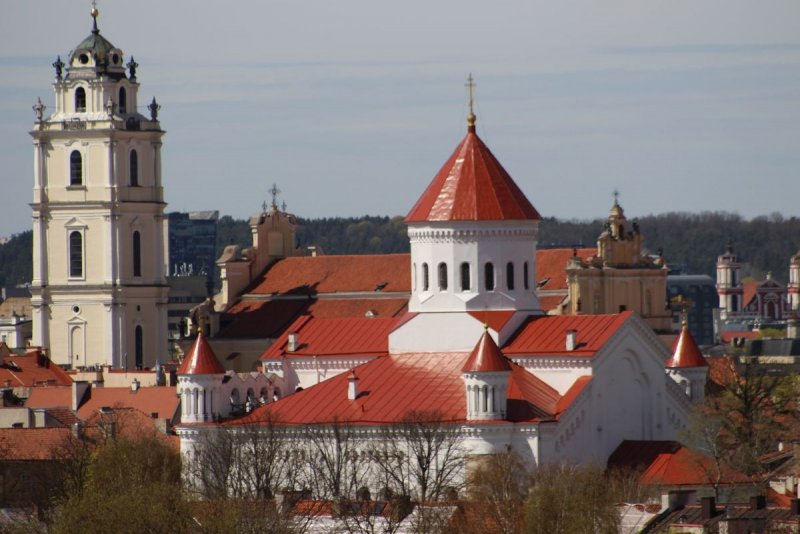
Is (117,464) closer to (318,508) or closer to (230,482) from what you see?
(230,482)

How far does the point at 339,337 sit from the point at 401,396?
27.3 ft

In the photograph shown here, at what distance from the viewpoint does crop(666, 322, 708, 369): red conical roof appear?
8944 centimetres

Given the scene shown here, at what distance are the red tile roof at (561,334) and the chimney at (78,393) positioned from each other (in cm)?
2477

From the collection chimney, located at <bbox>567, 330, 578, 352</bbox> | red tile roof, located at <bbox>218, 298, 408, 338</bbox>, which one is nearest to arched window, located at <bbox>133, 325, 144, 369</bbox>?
red tile roof, located at <bbox>218, 298, 408, 338</bbox>

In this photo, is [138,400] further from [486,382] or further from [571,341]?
[486,382]

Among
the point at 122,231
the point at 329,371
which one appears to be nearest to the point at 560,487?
the point at 329,371

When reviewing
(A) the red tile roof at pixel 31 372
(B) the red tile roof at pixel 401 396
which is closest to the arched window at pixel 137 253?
(A) the red tile roof at pixel 31 372

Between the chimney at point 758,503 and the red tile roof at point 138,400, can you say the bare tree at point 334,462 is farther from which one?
the red tile roof at point 138,400

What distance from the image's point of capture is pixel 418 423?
79.4 meters

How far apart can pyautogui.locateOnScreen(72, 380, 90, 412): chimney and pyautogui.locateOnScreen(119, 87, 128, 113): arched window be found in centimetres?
Result: 2174

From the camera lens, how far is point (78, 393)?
10594cm

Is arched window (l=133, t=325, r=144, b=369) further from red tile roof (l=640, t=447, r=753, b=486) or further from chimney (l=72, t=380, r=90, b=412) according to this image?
red tile roof (l=640, t=447, r=753, b=486)

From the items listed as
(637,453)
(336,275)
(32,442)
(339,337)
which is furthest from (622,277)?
(32,442)

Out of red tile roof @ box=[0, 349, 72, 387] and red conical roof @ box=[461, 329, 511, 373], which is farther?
red tile roof @ box=[0, 349, 72, 387]
